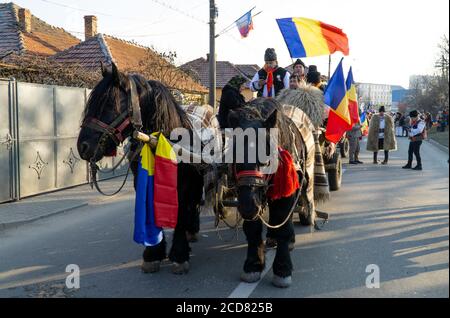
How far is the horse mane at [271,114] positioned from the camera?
12.3ft

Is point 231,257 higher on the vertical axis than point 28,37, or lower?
lower

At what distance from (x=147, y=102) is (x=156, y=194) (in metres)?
0.90

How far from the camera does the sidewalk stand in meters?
6.86

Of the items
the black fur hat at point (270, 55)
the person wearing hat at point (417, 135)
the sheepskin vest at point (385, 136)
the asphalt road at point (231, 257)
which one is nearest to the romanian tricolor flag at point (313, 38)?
the black fur hat at point (270, 55)

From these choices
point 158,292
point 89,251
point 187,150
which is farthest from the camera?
point 89,251

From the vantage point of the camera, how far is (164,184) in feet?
13.5

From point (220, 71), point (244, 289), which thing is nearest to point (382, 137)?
point (244, 289)

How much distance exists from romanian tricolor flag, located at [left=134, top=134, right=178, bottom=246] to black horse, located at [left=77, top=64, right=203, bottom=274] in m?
0.25

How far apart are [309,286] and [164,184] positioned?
5.48 feet

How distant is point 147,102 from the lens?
425 centimetres

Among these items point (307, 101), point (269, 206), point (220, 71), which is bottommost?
point (269, 206)

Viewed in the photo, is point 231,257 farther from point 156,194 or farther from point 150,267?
point 156,194
